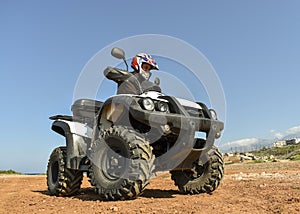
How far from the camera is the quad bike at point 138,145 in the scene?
5.10m

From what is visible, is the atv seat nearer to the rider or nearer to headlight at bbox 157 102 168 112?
the rider

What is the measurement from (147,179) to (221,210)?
1.27m

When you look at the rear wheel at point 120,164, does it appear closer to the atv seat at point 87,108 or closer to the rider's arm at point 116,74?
the rider's arm at point 116,74

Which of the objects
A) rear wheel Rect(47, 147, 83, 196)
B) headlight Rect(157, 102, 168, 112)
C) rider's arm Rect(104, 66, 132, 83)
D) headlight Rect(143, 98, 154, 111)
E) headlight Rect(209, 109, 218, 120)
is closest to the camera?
headlight Rect(143, 98, 154, 111)

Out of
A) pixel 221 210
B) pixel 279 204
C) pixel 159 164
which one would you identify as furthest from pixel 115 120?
pixel 279 204

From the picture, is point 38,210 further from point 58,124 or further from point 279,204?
point 279,204

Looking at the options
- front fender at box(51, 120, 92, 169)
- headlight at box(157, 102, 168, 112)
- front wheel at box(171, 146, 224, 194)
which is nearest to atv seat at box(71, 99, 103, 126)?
front fender at box(51, 120, 92, 169)

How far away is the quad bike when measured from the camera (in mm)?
5102

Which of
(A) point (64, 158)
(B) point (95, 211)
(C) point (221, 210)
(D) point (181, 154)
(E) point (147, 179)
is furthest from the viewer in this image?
(A) point (64, 158)

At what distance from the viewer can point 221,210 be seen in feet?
13.8

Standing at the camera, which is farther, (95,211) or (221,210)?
(95,211)

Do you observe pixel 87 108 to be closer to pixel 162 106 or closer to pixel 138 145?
pixel 162 106

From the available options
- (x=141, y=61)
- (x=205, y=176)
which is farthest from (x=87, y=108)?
(x=205, y=176)

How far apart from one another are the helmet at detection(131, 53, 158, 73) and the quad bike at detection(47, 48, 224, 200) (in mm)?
359
